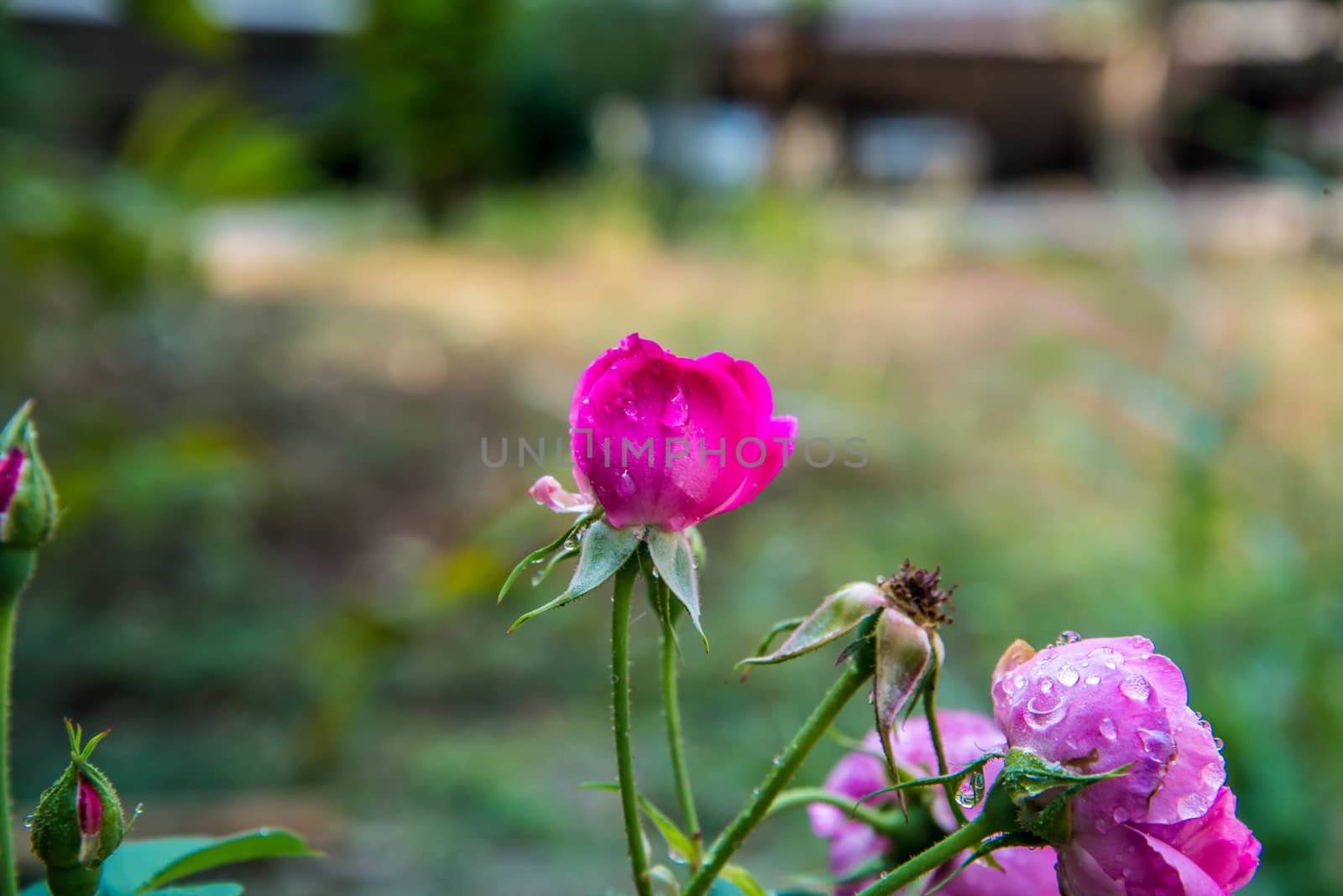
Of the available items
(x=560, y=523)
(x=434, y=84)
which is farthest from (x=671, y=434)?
(x=434, y=84)

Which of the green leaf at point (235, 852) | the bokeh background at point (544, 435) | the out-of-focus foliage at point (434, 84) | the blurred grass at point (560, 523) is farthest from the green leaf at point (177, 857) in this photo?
the out-of-focus foliage at point (434, 84)

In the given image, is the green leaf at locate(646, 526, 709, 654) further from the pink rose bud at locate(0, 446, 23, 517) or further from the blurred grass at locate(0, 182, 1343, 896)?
the blurred grass at locate(0, 182, 1343, 896)

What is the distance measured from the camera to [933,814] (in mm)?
280

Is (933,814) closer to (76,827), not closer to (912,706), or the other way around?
(912,706)

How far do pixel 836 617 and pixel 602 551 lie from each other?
0.05m

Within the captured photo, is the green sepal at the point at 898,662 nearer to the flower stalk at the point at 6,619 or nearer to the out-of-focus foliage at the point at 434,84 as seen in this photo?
the flower stalk at the point at 6,619

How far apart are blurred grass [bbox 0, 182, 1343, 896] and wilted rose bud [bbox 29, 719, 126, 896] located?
2.91 ft

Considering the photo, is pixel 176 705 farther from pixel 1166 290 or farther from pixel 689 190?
pixel 689 190

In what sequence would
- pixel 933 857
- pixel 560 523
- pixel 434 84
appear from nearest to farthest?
pixel 933 857, pixel 560 523, pixel 434 84

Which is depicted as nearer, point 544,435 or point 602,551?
point 602,551

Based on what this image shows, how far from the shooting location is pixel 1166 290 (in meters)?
1.61

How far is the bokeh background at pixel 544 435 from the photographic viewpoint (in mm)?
1453

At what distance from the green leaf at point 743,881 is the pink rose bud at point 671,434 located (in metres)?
0.08

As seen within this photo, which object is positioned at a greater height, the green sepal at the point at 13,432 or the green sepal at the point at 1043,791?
the green sepal at the point at 13,432
